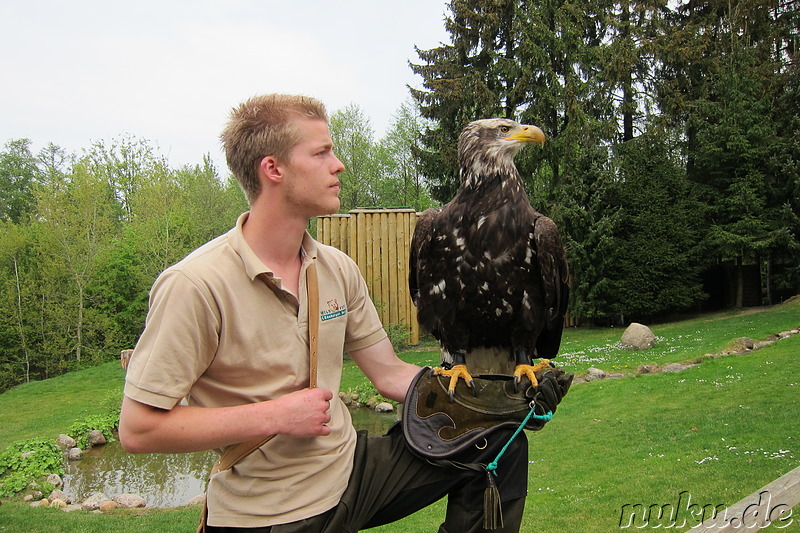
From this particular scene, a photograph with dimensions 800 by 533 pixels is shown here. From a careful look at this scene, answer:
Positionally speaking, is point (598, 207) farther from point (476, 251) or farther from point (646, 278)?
point (476, 251)

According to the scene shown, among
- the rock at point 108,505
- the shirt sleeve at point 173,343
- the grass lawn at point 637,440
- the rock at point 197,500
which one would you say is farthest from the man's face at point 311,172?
the rock at point 108,505

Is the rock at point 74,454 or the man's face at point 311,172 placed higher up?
the man's face at point 311,172

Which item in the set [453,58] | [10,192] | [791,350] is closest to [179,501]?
[791,350]

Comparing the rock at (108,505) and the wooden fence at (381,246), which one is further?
the wooden fence at (381,246)

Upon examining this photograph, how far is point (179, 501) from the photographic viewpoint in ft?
22.2

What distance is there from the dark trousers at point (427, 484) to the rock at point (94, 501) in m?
5.35

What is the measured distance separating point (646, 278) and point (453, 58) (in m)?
9.35

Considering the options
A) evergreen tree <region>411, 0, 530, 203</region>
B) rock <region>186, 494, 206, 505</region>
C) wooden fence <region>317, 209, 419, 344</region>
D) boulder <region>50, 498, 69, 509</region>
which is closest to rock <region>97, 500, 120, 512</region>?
boulder <region>50, 498, 69, 509</region>

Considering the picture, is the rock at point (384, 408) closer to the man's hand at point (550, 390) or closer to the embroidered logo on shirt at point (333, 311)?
the man's hand at point (550, 390)

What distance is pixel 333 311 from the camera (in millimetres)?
2193

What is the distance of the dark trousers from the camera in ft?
6.97

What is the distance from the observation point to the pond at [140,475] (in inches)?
278

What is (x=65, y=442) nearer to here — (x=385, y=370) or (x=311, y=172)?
(x=385, y=370)

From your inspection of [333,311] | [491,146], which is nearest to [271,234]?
[333,311]
